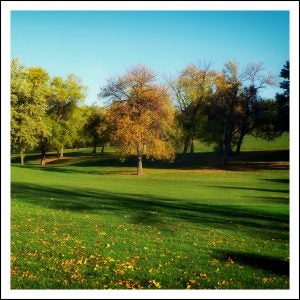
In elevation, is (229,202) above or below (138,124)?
below

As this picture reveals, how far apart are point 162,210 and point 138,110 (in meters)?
21.1

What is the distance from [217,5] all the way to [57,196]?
1264cm

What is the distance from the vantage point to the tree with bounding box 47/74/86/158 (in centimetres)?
3969

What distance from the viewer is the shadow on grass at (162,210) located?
42.7 ft

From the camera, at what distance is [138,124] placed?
35031 millimetres

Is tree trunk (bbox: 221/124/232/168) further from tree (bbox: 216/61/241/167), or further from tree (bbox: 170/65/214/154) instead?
tree (bbox: 170/65/214/154)

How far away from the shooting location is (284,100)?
34781mm

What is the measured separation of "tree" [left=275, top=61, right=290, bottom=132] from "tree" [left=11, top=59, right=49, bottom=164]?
20039 mm

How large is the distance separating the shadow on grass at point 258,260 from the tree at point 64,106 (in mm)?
31845

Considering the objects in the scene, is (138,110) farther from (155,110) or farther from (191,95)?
(191,95)

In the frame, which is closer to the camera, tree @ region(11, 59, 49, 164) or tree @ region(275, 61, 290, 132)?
tree @ region(11, 59, 49, 164)

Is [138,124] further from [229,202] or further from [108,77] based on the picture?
[229,202]

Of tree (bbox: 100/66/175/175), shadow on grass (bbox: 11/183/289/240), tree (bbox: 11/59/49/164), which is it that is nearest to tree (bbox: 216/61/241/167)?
tree (bbox: 100/66/175/175)

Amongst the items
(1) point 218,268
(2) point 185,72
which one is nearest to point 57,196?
(1) point 218,268
